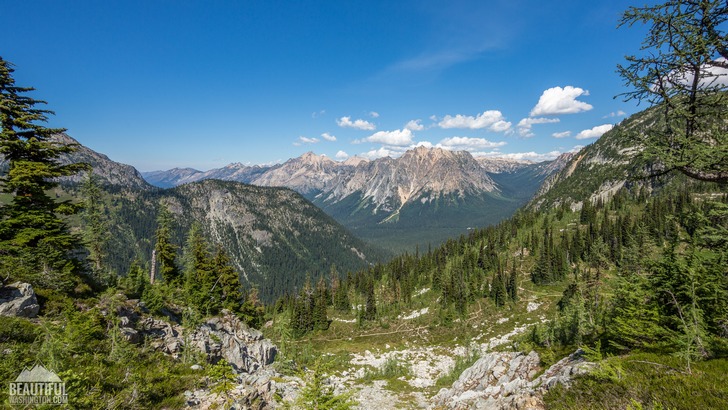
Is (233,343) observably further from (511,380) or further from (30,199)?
(511,380)

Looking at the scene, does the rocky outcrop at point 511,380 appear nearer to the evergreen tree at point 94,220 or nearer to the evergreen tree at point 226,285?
the evergreen tree at point 226,285

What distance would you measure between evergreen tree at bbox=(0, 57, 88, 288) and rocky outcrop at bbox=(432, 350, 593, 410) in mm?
30022

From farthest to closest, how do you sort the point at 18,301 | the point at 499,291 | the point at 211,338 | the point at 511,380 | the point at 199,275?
the point at 499,291
the point at 199,275
the point at 211,338
the point at 511,380
the point at 18,301

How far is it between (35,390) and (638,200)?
632ft

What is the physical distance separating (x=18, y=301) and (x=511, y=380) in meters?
30.6

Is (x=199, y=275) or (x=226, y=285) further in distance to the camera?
(x=226, y=285)

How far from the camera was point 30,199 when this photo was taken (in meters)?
22.2

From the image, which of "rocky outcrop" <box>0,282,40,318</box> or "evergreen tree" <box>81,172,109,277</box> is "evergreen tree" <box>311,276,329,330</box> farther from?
"rocky outcrop" <box>0,282,40,318</box>

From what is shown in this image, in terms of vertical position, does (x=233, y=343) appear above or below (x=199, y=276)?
below

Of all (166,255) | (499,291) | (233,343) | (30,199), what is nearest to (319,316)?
(499,291)

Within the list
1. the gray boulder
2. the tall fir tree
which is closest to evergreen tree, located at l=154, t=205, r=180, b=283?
the tall fir tree

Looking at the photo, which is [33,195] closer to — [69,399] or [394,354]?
[69,399]

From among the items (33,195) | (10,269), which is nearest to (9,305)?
(10,269)

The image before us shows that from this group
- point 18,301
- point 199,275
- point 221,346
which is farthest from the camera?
point 199,275
